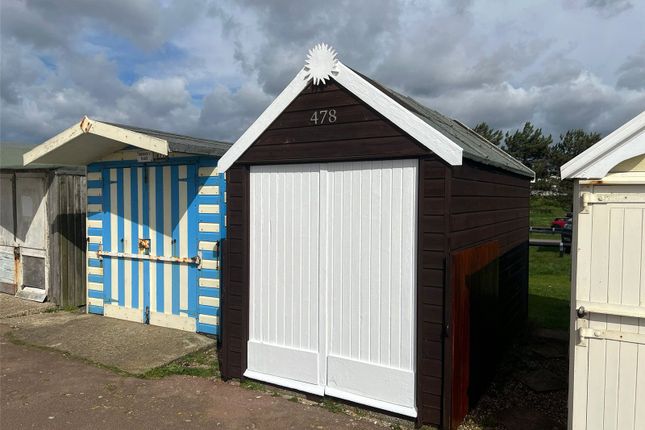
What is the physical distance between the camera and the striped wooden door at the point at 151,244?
22.8ft

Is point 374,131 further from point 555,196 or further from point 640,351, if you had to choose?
point 555,196

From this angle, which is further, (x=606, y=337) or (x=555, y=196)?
(x=555, y=196)

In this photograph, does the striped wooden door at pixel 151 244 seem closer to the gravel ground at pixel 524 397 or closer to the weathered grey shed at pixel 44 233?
the weathered grey shed at pixel 44 233

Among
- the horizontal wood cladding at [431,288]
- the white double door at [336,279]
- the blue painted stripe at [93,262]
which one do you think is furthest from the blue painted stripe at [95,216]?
the horizontal wood cladding at [431,288]

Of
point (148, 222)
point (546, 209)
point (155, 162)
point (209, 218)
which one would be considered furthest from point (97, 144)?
point (546, 209)

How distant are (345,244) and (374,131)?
1.10 m

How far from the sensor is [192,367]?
5.65 m

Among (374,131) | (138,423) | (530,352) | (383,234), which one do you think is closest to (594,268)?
(383,234)

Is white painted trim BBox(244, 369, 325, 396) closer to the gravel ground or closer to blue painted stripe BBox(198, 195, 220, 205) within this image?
the gravel ground

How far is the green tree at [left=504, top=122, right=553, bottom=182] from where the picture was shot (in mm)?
41812

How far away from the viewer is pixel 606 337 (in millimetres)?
3328

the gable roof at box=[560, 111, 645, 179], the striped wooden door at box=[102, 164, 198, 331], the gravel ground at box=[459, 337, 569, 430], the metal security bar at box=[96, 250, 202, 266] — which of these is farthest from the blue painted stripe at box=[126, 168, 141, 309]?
the gable roof at box=[560, 111, 645, 179]

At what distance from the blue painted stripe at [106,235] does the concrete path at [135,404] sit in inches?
88.1

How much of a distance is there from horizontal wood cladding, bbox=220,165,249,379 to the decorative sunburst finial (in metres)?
1.24
